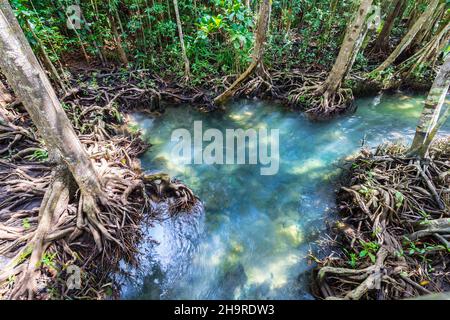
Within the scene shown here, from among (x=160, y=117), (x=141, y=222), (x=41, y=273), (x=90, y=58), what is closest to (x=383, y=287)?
(x=141, y=222)

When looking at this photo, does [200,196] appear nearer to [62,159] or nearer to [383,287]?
[62,159]

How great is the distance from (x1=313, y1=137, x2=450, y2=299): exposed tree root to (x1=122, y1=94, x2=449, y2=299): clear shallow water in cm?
44

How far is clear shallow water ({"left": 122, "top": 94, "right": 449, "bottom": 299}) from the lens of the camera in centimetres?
350

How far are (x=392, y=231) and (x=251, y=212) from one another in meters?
2.18

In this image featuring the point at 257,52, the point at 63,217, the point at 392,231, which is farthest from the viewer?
the point at 257,52

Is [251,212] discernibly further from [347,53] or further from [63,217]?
[347,53]

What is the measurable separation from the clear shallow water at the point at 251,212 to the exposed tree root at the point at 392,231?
44 centimetres

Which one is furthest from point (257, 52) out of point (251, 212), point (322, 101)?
point (251, 212)

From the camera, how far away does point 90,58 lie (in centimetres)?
852

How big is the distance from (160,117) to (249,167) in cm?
321

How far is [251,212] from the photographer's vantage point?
177 inches

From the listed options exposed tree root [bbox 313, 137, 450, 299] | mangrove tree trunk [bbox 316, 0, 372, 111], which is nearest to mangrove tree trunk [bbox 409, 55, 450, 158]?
exposed tree root [bbox 313, 137, 450, 299]

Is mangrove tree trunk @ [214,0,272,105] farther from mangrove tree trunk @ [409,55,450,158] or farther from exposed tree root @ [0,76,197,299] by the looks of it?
mangrove tree trunk @ [409,55,450,158]

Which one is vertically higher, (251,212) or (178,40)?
(178,40)
